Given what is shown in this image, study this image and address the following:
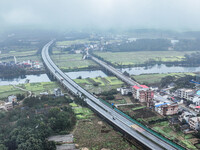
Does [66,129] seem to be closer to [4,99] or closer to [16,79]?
[4,99]

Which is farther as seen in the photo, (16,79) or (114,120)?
(16,79)

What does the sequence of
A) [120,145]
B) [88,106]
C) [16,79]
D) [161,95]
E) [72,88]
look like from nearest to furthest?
[120,145]
[88,106]
[161,95]
[72,88]
[16,79]

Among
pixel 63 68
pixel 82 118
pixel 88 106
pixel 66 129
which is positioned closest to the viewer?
pixel 66 129

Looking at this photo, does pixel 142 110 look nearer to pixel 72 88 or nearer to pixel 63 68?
pixel 72 88

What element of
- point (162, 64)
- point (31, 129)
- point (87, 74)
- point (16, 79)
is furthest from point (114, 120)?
point (162, 64)

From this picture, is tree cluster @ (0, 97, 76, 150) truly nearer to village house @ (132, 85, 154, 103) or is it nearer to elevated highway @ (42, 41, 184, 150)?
elevated highway @ (42, 41, 184, 150)

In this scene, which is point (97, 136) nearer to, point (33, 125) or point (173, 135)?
point (33, 125)

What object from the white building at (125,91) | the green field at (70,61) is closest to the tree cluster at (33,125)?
the white building at (125,91)

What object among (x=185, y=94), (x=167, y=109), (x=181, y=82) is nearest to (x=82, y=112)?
(x=167, y=109)
